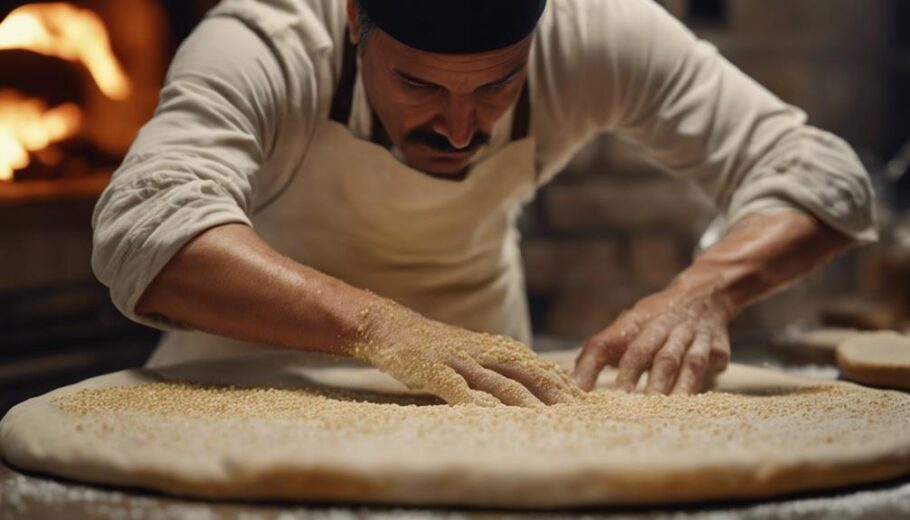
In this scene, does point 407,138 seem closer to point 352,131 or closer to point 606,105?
point 352,131

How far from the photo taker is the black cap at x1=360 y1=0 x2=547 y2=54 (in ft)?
4.89

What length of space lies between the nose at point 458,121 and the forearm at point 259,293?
0.92 ft

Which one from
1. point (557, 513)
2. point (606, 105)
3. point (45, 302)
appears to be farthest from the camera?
point (45, 302)

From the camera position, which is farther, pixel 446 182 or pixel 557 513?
pixel 446 182

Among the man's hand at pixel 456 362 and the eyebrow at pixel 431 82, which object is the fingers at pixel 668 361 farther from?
the eyebrow at pixel 431 82

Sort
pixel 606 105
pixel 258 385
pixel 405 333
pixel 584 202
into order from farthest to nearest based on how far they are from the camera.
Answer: pixel 584 202, pixel 606 105, pixel 258 385, pixel 405 333

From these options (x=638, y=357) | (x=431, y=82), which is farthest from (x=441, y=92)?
(x=638, y=357)

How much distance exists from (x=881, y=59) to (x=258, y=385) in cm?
449

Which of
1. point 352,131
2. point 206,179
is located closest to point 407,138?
point 352,131

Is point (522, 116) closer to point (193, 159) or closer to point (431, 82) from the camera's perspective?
point (431, 82)

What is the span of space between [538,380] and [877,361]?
58cm

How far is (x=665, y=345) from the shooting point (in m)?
1.60

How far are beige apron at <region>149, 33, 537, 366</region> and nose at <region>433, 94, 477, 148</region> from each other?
19 centimetres

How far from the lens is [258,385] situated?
1521 millimetres
